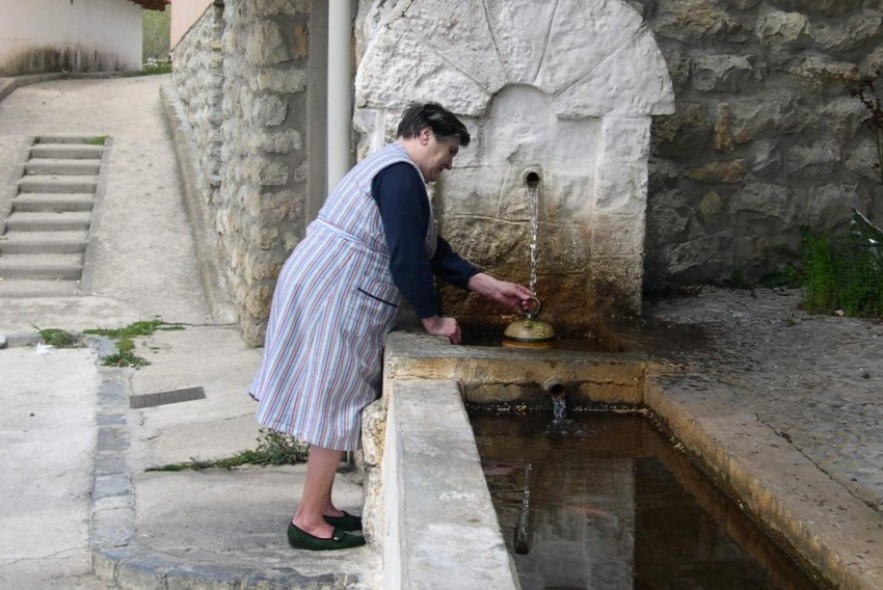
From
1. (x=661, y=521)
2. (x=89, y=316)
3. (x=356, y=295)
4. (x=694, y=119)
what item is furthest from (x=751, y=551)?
(x=89, y=316)

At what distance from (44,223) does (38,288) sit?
1.24 metres

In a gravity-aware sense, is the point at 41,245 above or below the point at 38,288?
above

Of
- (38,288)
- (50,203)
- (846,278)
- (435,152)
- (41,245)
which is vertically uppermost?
(435,152)

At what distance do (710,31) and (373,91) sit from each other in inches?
79.0

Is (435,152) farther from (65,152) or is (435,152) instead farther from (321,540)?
(65,152)

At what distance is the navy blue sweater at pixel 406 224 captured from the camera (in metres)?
3.90

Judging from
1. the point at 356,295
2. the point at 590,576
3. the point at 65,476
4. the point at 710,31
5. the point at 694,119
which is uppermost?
the point at 710,31

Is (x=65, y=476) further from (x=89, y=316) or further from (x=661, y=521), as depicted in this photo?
(x=89, y=316)

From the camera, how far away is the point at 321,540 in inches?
163

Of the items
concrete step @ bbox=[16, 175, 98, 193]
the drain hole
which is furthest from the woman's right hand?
concrete step @ bbox=[16, 175, 98, 193]

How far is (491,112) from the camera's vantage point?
479cm

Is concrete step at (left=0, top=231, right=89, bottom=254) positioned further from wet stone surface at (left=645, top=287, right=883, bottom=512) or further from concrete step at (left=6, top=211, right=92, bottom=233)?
wet stone surface at (left=645, top=287, right=883, bottom=512)

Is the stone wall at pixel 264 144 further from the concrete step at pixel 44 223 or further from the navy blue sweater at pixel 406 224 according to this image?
the navy blue sweater at pixel 406 224

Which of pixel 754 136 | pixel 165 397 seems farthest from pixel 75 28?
pixel 754 136
